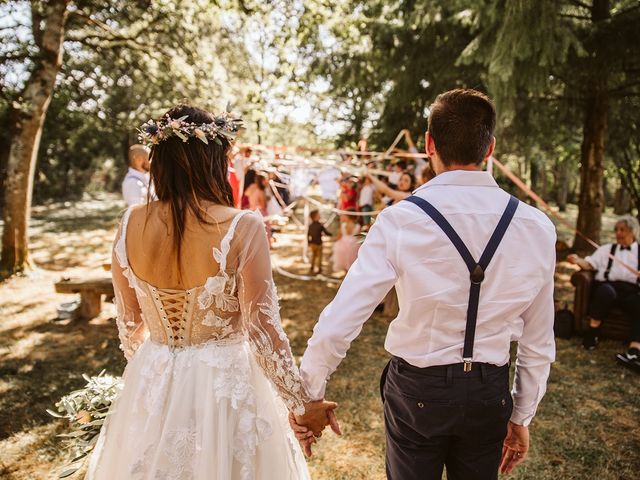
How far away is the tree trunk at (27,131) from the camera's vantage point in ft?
24.2

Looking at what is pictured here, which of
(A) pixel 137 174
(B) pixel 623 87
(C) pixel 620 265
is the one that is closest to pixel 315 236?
(A) pixel 137 174

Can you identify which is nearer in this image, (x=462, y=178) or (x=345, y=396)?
(x=462, y=178)

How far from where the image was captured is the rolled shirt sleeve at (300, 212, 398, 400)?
148 centimetres

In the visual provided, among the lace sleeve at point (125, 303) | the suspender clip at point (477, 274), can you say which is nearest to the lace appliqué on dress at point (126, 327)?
the lace sleeve at point (125, 303)

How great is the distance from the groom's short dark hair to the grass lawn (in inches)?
65.5

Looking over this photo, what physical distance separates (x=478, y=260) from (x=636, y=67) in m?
9.25

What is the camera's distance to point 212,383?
1.77 metres

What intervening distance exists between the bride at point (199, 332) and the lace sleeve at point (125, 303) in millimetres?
12

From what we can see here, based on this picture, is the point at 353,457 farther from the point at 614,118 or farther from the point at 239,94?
the point at 239,94

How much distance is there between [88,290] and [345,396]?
12.1 ft

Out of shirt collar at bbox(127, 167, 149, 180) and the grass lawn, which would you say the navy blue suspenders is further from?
shirt collar at bbox(127, 167, 149, 180)

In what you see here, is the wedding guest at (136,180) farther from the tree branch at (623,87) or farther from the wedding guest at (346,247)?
the tree branch at (623,87)

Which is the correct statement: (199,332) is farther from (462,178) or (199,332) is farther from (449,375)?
(462,178)

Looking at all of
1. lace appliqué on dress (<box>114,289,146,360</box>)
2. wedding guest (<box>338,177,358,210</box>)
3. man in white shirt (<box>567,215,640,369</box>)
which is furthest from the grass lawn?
wedding guest (<box>338,177,358,210</box>)
